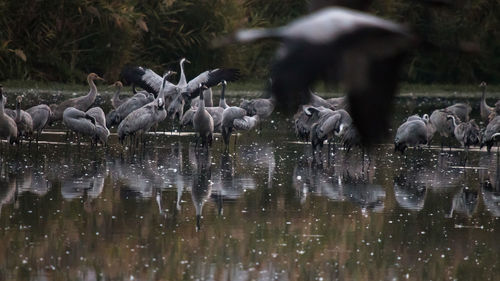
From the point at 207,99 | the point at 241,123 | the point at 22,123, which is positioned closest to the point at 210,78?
the point at 207,99

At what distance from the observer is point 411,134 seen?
551 inches

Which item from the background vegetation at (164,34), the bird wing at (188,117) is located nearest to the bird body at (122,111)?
the bird wing at (188,117)

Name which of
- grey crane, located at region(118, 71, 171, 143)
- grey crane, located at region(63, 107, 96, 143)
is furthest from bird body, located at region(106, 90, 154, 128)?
grey crane, located at region(63, 107, 96, 143)

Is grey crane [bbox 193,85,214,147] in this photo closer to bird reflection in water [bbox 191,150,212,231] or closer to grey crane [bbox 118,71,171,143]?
bird reflection in water [bbox 191,150,212,231]

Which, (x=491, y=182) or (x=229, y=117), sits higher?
(x=229, y=117)

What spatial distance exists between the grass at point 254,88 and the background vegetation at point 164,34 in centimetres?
53

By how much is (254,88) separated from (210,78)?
11254 millimetres

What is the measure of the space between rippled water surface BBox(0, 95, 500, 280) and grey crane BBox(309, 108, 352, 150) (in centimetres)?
32

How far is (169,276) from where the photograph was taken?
20.2 ft

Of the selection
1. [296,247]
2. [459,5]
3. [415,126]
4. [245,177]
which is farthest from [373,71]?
[415,126]

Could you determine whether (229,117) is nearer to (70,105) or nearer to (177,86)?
(70,105)

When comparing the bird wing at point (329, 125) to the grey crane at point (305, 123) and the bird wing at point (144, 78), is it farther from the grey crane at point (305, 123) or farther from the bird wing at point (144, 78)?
the bird wing at point (144, 78)

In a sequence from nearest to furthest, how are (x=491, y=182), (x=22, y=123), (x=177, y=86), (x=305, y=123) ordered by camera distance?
(x=491, y=182)
(x=22, y=123)
(x=305, y=123)
(x=177, y=86)

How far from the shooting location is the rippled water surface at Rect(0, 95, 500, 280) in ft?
21.5
